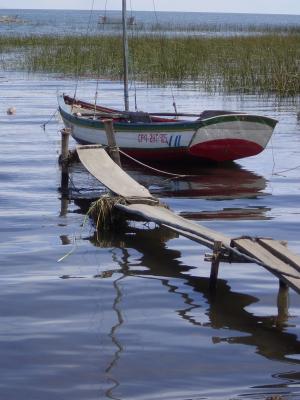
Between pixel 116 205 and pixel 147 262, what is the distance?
1.48 meters

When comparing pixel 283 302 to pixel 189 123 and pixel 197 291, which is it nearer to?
pixel 197 291

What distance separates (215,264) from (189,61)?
28890 millimetres

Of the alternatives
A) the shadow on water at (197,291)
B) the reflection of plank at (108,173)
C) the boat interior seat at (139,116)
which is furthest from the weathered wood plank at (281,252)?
the boat interior seat at (139,116)

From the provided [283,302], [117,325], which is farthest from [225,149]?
[117,325]

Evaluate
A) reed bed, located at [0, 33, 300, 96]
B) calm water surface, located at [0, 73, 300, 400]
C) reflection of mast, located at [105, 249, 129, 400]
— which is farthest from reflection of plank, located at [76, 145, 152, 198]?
reed bed, located at [0, 33, 300, 96]

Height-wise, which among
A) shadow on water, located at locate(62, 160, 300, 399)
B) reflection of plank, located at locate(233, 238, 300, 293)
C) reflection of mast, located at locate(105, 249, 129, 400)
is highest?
reflection of plank, located at locate(233, 238, 300, 293)

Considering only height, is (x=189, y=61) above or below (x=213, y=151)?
above

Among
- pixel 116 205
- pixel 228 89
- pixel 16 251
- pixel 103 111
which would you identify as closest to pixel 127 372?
pixel 16 251

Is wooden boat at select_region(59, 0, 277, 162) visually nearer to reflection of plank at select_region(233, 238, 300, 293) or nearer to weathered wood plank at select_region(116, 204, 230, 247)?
weathered wood plank at select_region(116, 204, 230, 247)

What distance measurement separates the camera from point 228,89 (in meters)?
32.7

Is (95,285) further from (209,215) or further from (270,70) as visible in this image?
(270,70)

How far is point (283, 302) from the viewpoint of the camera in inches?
361

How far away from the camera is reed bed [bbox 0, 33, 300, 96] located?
32166 millimetres

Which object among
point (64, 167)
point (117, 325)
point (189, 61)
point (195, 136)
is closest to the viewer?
point (117, 325)
